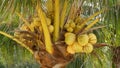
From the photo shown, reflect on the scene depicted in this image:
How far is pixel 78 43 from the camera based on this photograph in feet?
10.1

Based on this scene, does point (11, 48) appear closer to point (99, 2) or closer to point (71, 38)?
point (71, 38)

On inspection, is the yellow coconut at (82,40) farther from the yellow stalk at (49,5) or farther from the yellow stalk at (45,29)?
the yellow stalk at (49,5)

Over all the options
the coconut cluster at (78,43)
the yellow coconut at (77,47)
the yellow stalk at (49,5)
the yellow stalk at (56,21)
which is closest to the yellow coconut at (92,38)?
the coconut cluster at (78,43)

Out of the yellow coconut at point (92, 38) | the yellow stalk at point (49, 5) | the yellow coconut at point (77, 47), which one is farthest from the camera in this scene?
the yellow stalk at point (49, 5)

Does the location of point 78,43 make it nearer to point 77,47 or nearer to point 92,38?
point 77,47

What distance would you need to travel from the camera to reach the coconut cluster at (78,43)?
9.98 feet

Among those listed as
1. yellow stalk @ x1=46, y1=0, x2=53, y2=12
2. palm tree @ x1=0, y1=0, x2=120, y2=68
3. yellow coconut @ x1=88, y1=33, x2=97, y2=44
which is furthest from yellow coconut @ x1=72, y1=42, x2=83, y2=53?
yellow stalk @ x1=46, y1=0, x2=53, y2=12

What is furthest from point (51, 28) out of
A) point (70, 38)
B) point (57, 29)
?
point (70, 38)

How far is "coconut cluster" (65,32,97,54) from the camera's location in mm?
3041

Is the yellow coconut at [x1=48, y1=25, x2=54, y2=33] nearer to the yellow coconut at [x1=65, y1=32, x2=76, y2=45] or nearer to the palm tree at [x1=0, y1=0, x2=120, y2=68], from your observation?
the palm tree at [x1=0, y1=0, x2=120, y2=68]

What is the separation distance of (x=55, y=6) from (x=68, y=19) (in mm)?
303

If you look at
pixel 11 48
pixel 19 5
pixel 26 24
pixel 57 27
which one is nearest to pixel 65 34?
pixel 57 27

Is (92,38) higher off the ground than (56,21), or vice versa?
(56,21)

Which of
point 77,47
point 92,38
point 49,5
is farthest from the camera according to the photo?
point 49,5
